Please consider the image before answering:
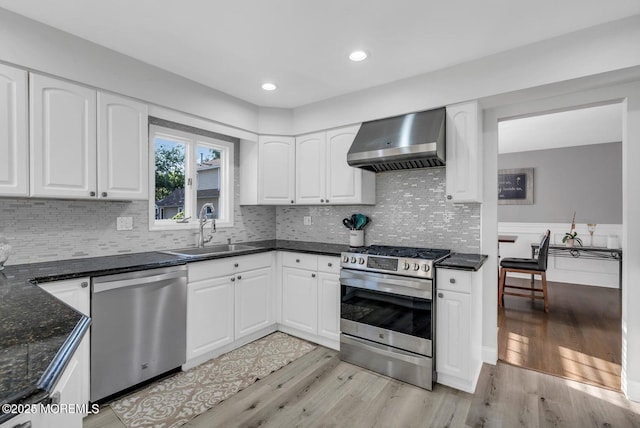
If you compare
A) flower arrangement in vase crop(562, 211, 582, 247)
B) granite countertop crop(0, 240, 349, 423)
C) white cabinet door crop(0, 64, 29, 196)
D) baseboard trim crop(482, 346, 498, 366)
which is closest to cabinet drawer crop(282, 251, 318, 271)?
granite countertop crop(0, 240, 349, 423)

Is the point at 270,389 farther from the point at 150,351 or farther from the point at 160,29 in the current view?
the point at 160,29

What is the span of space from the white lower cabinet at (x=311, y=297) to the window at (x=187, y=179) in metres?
0.97

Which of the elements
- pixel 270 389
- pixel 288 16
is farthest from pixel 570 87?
pixel 270 389

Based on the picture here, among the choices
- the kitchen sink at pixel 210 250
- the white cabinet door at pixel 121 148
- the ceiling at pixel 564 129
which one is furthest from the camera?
the ceiling at pixel 564 129

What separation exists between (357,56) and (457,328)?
214 centimetres

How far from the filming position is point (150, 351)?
7.58 feet

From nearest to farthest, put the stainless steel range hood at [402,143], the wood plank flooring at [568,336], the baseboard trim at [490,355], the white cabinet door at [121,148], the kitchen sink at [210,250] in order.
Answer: the white cabinet door at [121,148] < the stainless steel range hood at [402,143] < the wood plank flooring at [568,336] < the baseboard trim at [490,355] < the kitchen sink at [210,250]

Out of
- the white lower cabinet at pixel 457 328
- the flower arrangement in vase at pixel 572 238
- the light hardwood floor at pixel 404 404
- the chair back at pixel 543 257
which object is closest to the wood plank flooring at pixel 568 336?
the light hardwood floor at pixel 404 404

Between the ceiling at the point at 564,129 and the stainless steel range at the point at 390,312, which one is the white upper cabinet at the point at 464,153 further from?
the ceiling at the point at 564,129

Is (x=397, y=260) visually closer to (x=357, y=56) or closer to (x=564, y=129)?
(x=357, y=56)

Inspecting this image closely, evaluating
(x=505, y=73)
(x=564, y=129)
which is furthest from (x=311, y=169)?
(x=564, y=129)

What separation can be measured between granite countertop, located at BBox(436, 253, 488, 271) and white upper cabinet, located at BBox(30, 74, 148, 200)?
237 centimetres

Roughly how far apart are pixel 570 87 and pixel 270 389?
3.04 metres

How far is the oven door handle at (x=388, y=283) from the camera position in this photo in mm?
2363
